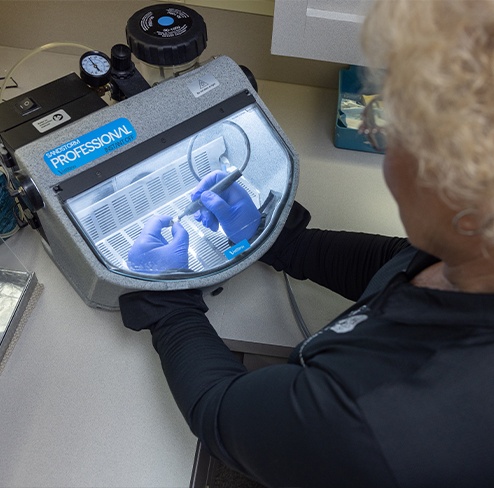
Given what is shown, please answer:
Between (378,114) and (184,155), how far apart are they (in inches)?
14.9

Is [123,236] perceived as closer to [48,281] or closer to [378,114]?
[48,281]

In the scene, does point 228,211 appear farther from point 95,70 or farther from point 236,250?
point 95,70

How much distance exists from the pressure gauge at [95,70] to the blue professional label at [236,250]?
1.14 feet

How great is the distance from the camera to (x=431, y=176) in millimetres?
611

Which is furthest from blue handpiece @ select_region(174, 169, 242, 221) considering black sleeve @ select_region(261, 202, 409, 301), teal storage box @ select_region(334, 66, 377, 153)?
teal storage box @ select_region(334, 66, 377, 153)

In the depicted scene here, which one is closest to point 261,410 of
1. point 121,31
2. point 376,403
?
point 376,403

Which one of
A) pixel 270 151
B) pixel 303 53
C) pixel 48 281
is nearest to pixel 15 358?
pixel 48 281

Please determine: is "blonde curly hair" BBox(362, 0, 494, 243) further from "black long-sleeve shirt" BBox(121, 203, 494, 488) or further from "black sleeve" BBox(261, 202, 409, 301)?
"black sleeve" BBox(261, 202, 409, 301)

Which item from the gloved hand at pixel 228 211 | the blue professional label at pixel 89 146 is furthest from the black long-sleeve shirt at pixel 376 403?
the blue professional label at pixel 89 146

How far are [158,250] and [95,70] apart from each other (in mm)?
320

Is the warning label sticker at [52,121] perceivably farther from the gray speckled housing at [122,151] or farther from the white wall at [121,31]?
the white wall at [121,31]

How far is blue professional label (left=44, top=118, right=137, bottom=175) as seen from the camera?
0.91 metres

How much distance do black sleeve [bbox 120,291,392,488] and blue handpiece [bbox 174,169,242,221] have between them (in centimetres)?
15

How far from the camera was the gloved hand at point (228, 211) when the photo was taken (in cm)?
102
